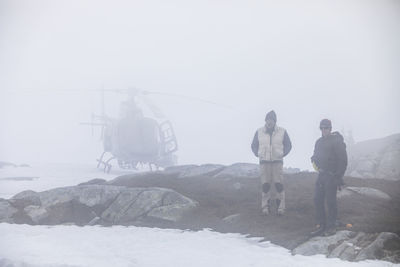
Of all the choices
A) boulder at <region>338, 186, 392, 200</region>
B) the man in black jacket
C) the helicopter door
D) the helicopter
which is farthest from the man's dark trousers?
the helicopter door

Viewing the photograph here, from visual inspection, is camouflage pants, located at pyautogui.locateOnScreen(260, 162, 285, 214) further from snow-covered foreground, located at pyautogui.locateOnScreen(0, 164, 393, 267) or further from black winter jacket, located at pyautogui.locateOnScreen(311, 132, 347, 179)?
snow-covered foreground, located at pyautogui.locateOnScreen(0, 164, 393, 267)

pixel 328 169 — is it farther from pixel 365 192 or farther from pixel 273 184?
pixel 365 192

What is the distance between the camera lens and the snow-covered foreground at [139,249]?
5.44 meters

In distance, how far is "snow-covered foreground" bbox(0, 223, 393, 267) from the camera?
214 inches

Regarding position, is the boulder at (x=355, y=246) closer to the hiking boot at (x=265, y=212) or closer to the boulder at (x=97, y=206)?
the hiking boot at (x=265, y=212)

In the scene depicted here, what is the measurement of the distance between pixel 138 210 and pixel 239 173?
17.6ft

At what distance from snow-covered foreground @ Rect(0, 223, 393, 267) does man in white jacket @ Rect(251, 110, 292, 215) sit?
1350 millimetres

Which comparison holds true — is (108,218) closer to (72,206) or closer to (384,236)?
(72,206)

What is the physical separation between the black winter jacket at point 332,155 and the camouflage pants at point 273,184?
110 centimetres

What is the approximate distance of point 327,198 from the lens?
6625mm

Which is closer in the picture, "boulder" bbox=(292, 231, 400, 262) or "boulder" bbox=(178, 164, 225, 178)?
"boulder" bbox=(292, 231, 400, 262)

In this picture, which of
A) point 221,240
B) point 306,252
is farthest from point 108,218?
point 306,252

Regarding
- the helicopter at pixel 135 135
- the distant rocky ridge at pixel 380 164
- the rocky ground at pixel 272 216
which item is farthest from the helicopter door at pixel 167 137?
the rocky ground at pixel 272 216

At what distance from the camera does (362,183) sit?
10820 mm
